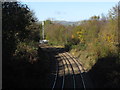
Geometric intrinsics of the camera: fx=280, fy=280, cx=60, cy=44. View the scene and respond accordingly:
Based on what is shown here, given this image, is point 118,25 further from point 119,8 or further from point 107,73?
point 107,73

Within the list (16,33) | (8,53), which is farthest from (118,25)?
Result: (8,53)

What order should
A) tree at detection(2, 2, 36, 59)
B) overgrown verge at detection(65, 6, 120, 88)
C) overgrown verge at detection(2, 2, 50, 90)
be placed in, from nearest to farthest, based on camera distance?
overgrown verge at detection(2, 2, 50, 90) < tree at detection(2, 2, 36, 59) < overgrown verge at detection(65, 6, 120, 88)

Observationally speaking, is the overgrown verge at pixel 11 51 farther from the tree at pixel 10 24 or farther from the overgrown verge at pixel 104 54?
the overgrown verge at pixel 104 54

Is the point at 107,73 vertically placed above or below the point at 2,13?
below

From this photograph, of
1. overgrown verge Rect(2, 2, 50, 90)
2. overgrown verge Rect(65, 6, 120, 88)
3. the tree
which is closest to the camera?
overgrown verge Rect(2, 2, 50, 90)

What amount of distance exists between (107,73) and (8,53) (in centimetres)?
737

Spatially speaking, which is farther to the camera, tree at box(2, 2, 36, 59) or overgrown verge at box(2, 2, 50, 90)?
tree at box(2, 2, 36, 59)

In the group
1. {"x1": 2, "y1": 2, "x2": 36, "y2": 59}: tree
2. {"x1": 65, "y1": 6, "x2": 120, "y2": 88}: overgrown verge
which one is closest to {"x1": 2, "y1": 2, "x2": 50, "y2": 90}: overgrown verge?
{"x1": 2, "y1": 2, "x2": 36, "y2": 59}: tree

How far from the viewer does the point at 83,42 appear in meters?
48.9

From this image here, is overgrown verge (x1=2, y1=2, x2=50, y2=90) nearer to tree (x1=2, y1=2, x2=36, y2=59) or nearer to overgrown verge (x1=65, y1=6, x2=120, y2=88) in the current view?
tree (x1=2, y1=2, x2=36, y2=59)

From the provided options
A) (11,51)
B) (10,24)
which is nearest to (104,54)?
(11,51)

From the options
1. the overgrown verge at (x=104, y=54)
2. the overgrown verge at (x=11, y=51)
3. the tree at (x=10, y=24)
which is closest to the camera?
the overgrown verge at (x=11, y=51)

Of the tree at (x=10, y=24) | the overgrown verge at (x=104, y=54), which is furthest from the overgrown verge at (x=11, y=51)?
the overgrown verge at (x=104, y=54)

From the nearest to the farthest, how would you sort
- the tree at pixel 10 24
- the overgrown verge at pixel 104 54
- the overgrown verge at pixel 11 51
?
the overgrown verge at pixel 11 51 → the tree at pixel 10 24 → the overgrown verge at pixel 104 54
